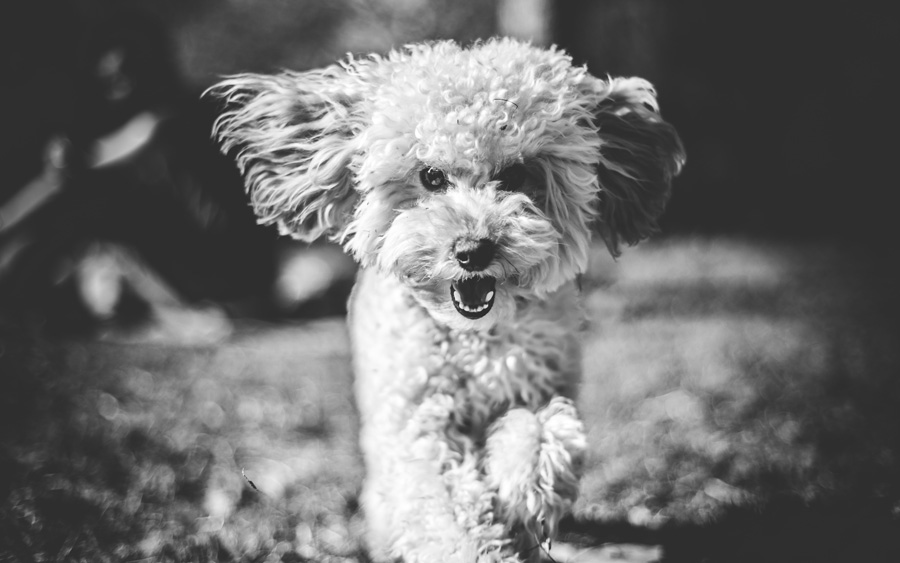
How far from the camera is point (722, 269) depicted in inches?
269

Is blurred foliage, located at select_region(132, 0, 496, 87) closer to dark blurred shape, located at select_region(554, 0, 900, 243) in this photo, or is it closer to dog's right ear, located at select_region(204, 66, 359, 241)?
dark blurred shape, located at select_region(554, 0, 900, 243)

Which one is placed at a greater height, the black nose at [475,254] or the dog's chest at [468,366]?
the black nose at [475,254]

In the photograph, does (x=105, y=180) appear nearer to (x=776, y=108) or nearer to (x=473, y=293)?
(x=473, y=293)

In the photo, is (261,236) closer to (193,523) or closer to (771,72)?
(193,523)

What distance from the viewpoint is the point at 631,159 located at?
275 cm

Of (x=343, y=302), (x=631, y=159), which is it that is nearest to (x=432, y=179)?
(x=631, y=159)

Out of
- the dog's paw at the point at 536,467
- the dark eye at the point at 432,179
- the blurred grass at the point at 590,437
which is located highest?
the dark eye at the point at 432,179

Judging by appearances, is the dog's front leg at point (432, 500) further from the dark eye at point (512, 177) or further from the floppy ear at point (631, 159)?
the floppy ear at point (631, 159)

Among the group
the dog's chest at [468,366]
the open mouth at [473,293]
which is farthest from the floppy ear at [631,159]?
the open mouth at [473,293]

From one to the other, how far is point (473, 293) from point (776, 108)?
6.78 m

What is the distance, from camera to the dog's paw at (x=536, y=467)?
2268 millimetres

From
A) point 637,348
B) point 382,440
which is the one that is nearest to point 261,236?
point 637,348

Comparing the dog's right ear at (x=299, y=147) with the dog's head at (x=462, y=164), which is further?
the dog's right ear at (x=299, y=147)

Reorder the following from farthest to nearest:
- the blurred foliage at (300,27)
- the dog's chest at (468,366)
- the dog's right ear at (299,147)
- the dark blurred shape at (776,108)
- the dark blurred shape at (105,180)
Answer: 1. the dark blurred shape at (776,108)
2. the blurred foliage at (300,27)
3. the dark blurred shape at (105,180)
4. the dog's right ear at (299,147)
5. the dog's chest at (468,366)
